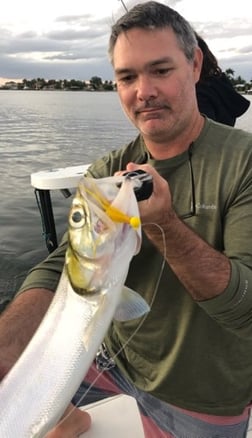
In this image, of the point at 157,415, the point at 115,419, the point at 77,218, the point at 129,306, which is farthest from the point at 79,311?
the point at 115,419

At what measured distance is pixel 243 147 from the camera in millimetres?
2641

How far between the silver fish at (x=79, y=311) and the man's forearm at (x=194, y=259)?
1.16ft

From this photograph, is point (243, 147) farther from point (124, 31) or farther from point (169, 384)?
point (169, 384)

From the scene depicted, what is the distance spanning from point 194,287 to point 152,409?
1.15 meters

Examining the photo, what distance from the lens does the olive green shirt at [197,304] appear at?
100 inches

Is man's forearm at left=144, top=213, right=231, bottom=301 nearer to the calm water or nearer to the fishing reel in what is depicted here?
the fishing reel

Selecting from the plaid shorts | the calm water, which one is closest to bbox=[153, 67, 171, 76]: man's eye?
the plaid shorts

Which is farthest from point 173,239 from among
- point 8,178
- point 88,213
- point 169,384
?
point 8,178

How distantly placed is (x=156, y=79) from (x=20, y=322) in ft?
4.70

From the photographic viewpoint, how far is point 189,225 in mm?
2600

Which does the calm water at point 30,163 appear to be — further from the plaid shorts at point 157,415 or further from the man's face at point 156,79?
the man's face at point 156,79

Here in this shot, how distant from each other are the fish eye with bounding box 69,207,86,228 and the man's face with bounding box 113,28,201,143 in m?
1.18

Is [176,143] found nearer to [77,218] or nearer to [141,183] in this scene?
[141,183]

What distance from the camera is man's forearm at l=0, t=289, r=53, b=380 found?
2.34 metres
